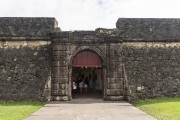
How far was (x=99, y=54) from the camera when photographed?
16.8 m

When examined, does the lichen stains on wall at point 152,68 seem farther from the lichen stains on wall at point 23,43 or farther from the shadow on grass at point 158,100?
the lichen stains on wall at point 23,43

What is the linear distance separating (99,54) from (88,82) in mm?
7288

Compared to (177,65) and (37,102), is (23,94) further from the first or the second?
(177,65)

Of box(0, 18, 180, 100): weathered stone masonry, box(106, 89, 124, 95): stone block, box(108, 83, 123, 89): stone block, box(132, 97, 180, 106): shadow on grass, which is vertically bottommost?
box(132, 97, 180, 106): shadow on grass

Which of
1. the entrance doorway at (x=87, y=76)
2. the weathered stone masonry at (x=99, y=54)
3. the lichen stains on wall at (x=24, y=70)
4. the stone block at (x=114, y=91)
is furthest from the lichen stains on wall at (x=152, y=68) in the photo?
the lichen stains on wall at (x=24, y=70)

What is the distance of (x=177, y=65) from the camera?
17.0 metres

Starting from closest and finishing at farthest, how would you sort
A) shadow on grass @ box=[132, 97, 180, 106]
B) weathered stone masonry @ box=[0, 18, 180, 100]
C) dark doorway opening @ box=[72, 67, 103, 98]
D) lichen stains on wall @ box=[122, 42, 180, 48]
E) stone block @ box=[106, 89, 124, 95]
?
shadow on grass @ box=[132, 97, 180, 106], weathered stone masonry @ box=[0, 18, 180, 100], stone block @ box=[106, 89, 124, 95], lichen stains on wall @ box=[122, 42, 180, 48], dark doorway opening @ box=[72, 67, 103, 98]

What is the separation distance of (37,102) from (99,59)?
12.2 ft

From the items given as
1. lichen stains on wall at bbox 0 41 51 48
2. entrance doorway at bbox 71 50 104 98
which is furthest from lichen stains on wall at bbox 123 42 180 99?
lichen stains on wall at bbox 0 41 51 48

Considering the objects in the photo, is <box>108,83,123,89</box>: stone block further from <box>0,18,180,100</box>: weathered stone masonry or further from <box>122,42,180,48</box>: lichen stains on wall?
<box>122,42,180,48</box>: lichen stains on wall

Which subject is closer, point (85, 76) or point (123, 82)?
point (123, 82)

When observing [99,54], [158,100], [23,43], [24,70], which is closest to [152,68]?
[158,100]

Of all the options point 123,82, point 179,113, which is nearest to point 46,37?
point 123,82

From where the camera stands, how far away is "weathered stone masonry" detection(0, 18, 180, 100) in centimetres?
1630
